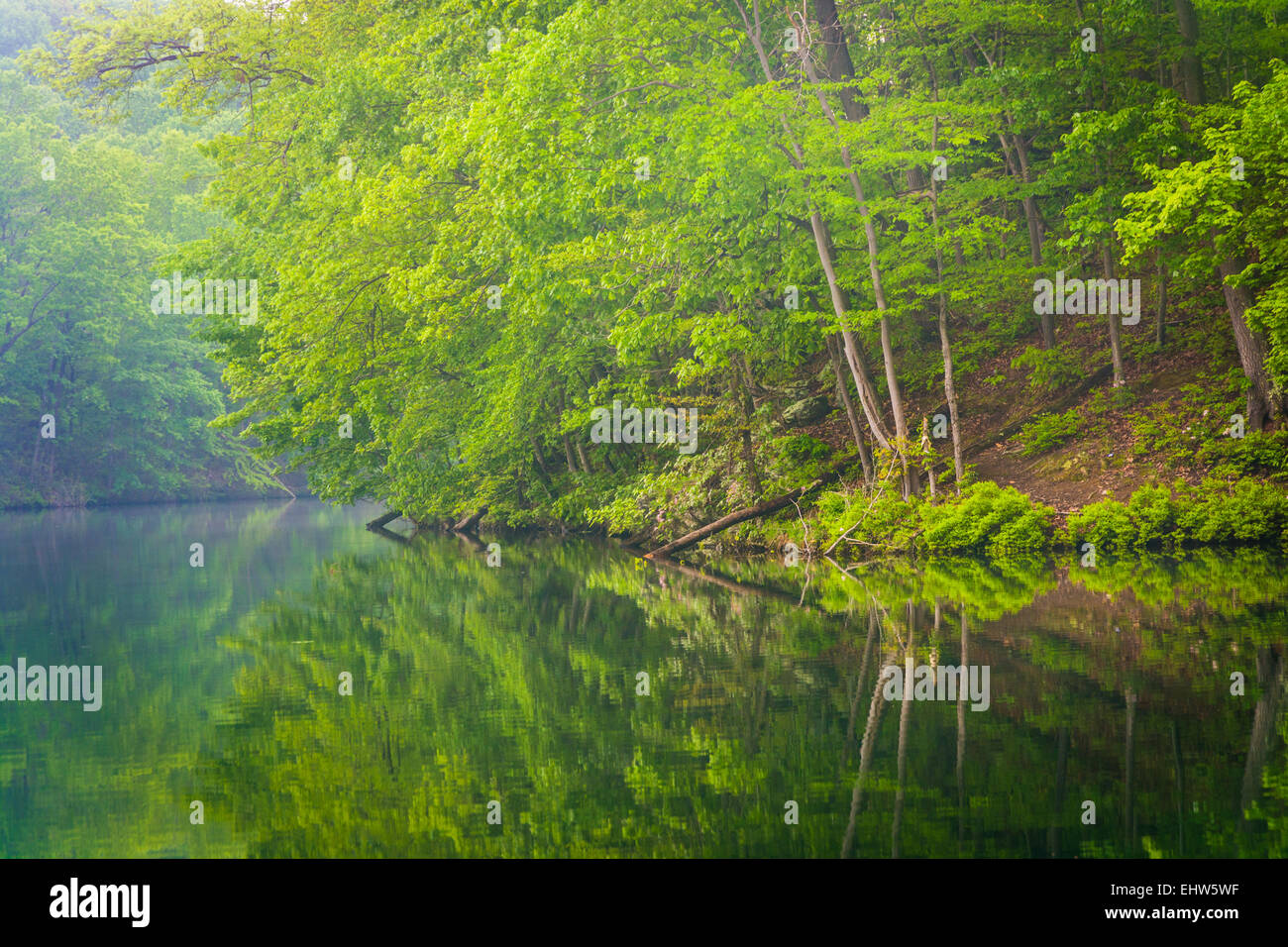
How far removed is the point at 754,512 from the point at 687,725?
13.5 m

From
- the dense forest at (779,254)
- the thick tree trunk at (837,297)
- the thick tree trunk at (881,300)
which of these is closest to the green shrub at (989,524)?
the dense forest at (779,254)

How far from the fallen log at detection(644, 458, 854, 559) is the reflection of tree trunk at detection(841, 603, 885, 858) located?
12039mm

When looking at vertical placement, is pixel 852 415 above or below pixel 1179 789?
above

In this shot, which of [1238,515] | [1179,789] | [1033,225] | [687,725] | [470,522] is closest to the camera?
[1179,789]

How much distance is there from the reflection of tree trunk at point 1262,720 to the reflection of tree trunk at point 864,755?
1573 mm

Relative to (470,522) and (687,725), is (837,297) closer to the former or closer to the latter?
(687,725)

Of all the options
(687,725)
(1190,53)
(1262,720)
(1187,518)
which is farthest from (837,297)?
(1262,720)

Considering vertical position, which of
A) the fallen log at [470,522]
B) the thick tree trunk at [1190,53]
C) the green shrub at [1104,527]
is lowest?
the green shrub at [1104,527]

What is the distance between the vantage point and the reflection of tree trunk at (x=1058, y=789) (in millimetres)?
4984

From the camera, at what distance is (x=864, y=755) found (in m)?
6.55

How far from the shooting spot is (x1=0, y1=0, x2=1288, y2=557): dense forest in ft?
57.1

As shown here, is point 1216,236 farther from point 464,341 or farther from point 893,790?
point 464,341

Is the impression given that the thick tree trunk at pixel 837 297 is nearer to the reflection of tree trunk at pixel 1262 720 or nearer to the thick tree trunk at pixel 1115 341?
the thick tree trunk at pixel 1115 341
